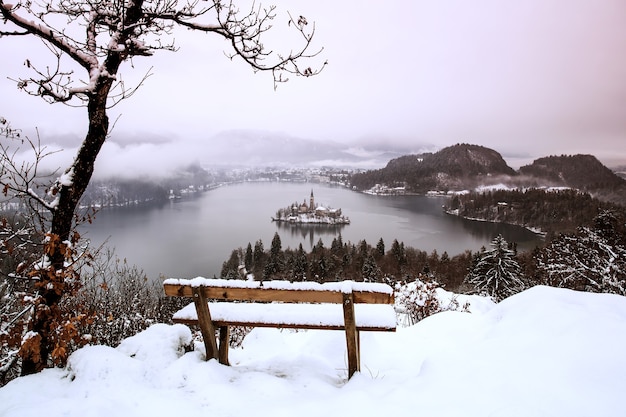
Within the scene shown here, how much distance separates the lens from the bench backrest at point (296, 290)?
2.77 metres

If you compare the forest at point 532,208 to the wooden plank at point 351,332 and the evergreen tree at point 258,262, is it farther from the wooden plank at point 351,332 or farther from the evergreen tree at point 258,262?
the wooden plank at point 351,332

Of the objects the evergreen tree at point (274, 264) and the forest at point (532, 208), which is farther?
the forest at point (532, 208)

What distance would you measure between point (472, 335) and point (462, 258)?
51072 mm

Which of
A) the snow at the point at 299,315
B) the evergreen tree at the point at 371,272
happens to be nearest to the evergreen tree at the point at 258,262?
the evergreen tree at the point at 371,272

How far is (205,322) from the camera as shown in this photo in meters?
3.19

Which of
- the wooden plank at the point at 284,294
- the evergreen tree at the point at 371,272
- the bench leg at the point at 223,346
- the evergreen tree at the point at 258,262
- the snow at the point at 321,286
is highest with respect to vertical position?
the snow at the point at 321,286

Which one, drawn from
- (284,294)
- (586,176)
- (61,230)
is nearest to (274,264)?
(61,230)

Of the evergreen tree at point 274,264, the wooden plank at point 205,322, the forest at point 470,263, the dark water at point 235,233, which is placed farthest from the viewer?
the dark water at point 235,233

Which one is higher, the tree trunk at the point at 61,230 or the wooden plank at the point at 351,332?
the tree trunk at the point at 61,230

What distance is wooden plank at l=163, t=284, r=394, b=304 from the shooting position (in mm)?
2770

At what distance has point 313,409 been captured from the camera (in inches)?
103

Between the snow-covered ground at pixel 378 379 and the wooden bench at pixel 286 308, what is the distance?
366mm

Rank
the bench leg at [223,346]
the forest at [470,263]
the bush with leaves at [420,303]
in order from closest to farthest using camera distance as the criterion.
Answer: the bench leg at [223,346], the bush with leaves at [420,303], the forest at [470,263]

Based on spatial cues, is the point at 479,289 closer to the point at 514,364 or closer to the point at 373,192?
the point at 514,364
